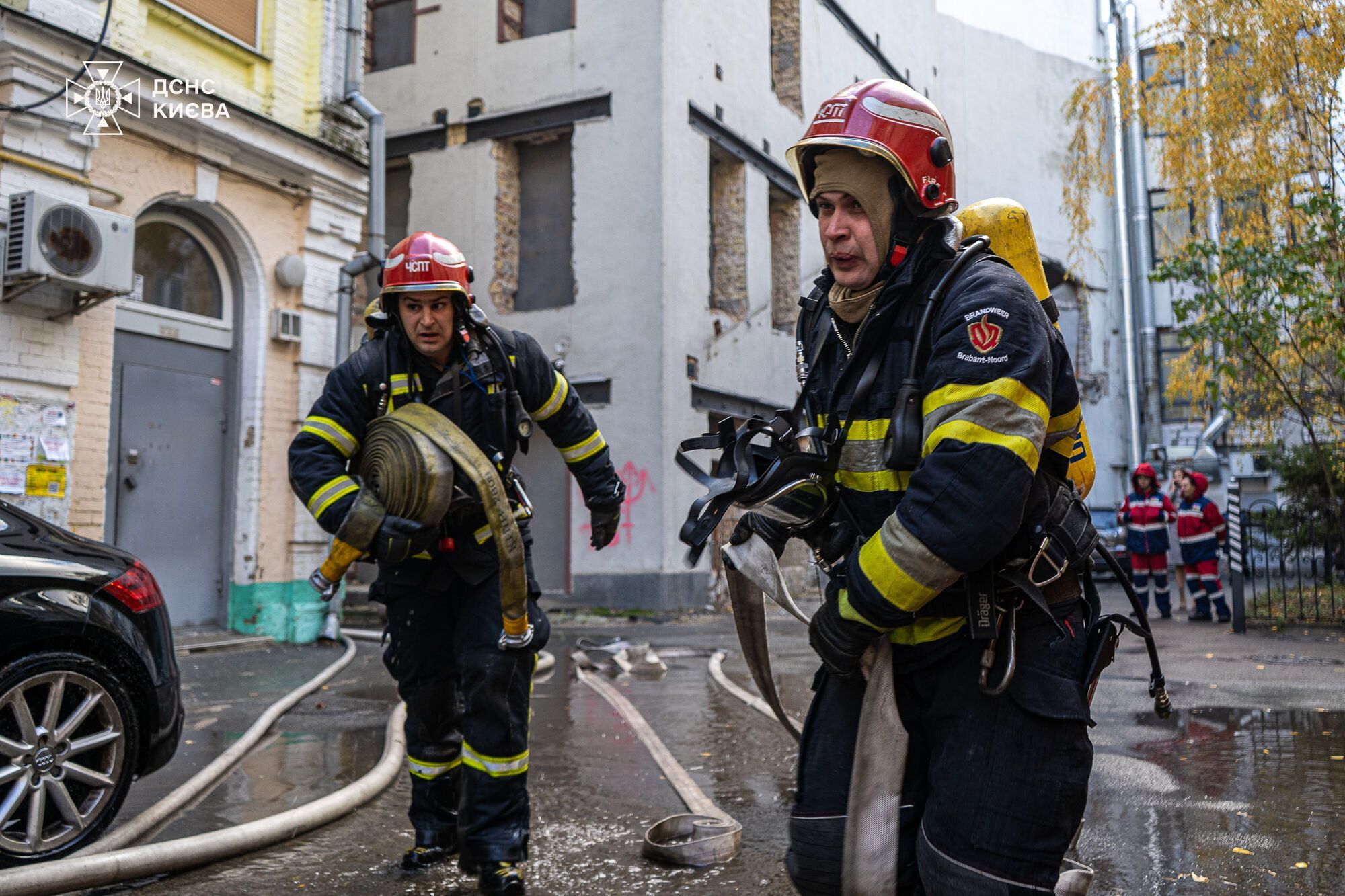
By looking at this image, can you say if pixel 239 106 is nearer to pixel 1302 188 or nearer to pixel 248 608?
pixel 248 608

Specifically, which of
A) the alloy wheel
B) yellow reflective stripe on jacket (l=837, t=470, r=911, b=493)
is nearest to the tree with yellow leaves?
yellow reflective stripe on jacket (l=837, t=470, r=911, b=493)

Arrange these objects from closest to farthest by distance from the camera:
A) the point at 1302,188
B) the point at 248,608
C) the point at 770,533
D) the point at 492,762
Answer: the point at 770,533
the point at 492,762
the point at 248,608
the point at 1302,188

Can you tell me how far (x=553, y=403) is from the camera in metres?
4.51

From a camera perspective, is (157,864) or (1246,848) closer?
(157,864)

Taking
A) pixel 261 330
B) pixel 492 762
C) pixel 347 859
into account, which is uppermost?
pixel 261 330

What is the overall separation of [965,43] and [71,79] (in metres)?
25.1

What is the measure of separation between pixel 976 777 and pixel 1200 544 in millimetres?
13164

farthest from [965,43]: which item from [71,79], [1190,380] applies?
[71,79]

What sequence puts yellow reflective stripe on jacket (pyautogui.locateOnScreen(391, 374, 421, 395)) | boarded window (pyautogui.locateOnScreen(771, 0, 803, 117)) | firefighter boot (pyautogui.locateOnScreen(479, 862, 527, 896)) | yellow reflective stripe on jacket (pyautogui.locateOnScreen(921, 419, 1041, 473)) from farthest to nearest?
boarded window (pyautogui.locateOnScreen(771, 0, 803, 117))
yellow reflective stripe on jacket (pyautogui.locateOnScreen(391, 374, 421, 395))
firefighter boot (pyautogui.locateOnScreen(479, 862, 527, 896))
yellow reflective stripe on jacket (pyautogui.locateOnScreen(921, 419, 1041, 473))

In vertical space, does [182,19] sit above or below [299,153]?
above

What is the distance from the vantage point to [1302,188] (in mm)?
12719

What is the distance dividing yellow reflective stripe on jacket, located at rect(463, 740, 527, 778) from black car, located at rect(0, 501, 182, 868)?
1541 mm

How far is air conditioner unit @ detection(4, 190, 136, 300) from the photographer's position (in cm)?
860

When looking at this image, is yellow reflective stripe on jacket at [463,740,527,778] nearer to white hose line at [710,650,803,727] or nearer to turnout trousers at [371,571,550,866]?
turnout trousers at [371,571,550,866]
